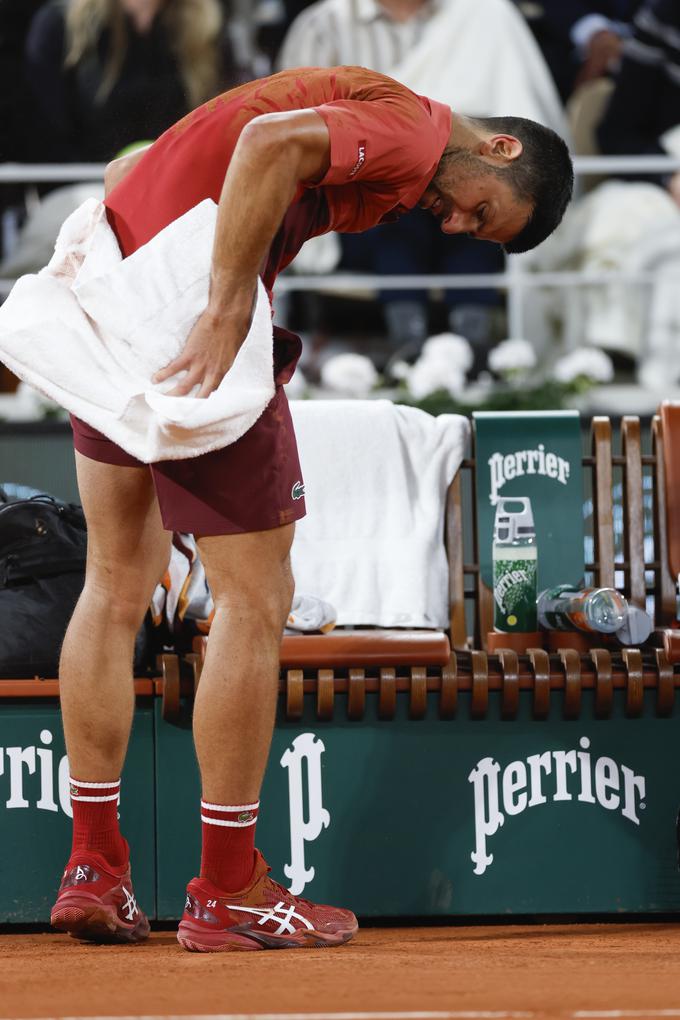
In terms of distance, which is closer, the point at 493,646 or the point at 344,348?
the point at 493,646

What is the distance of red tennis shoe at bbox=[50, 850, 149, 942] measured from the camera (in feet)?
5.07

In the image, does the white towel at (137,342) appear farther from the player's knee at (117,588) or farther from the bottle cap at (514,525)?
the bottle cap at (514,525)

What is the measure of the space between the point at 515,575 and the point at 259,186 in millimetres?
929

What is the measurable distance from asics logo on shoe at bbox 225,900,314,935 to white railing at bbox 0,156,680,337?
136 inches

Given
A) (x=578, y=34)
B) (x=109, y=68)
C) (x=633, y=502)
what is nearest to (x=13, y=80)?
(x=109, y=68)

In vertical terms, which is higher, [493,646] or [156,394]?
[156,394]

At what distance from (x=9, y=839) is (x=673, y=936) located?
931 millimetres

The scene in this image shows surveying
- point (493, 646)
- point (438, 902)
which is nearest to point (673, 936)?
point (438, 902)

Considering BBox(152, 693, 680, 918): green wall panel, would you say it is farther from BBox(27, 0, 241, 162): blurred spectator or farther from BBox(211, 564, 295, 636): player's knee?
BBox(27, 0, 241, 162): blurred spectator

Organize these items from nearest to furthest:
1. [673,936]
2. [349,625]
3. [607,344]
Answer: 1. [673,936]
2. [349,625]
3. [607,344]

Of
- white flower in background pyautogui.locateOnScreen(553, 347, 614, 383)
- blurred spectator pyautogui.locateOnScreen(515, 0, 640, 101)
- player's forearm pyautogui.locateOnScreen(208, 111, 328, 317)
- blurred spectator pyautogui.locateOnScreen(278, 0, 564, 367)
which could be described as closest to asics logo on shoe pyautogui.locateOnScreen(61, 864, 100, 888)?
player's forearm pyautogui.locateOnScreen(208, 111, 328, 317)

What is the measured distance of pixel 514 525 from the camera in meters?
2.20

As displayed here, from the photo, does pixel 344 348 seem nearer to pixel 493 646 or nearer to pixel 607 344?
pixel 607 344

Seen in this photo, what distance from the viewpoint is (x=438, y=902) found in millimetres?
1895
